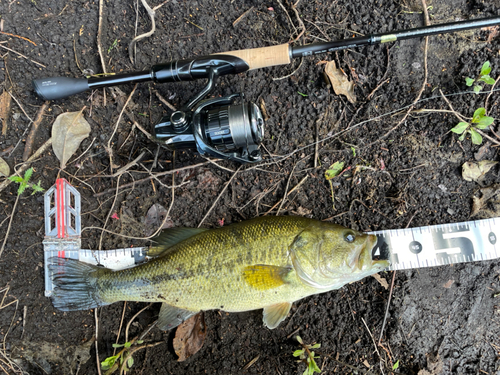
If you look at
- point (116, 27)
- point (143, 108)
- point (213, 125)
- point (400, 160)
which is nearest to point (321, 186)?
point (400, 160)

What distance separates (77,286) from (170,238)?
0.91 metres

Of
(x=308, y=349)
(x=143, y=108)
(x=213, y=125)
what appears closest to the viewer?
(x=213, y=125)

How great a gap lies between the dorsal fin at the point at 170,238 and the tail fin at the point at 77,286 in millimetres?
495

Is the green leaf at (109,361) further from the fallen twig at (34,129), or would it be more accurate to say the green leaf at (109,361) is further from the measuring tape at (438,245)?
the measuring tape at (438,245)

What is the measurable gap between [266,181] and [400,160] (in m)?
1.31

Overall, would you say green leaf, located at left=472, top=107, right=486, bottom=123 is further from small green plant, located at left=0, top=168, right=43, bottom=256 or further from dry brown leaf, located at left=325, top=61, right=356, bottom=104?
small green plant, located at left=0, top=168, right=43, bottom=256

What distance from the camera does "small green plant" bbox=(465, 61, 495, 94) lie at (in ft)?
9.76

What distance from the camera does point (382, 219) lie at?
3.07 meters

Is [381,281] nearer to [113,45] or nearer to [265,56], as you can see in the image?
[265,56]

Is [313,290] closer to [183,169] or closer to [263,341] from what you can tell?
[263,341]

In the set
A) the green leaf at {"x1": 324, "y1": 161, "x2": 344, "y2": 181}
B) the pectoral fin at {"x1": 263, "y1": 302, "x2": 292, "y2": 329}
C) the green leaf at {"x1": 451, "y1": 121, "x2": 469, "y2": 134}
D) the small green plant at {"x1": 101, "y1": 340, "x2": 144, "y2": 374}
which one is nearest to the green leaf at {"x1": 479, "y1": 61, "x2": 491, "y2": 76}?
the green leaf at {"x1": 451, "y1": 121, "x2": 469, "y2": 134}

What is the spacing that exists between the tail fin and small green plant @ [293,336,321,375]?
1778 mm

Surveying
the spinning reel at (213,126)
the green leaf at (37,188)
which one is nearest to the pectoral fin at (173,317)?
the spinning reel at (213,126)

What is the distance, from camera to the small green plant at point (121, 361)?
2.89 meters
